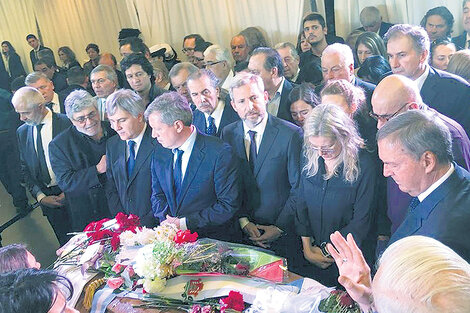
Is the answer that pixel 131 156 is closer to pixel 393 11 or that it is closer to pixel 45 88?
pixel 45 88

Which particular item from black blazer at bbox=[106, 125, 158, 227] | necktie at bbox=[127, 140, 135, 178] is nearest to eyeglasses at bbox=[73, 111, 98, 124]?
black blazer at bbox=[106, 125, 158, 227]

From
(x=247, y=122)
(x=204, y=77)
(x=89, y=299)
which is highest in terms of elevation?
(x=204, y=77)

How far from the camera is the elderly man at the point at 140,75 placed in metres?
4.13

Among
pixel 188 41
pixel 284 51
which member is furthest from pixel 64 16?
pixel 284 51

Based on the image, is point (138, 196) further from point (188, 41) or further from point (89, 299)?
point (188, 41)

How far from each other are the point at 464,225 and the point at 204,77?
7.37ft

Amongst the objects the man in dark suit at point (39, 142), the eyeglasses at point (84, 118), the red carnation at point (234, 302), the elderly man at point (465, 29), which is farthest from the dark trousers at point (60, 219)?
the elderly man at point (465, 29)

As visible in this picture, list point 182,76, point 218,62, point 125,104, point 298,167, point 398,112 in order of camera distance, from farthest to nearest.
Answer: point 218,62 → point 182,76 → point 125,104 → point 298,167 → point 398,112

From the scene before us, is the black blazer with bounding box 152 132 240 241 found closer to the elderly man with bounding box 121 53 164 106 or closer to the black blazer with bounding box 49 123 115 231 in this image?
the black blazer with bounding box 49 123 115 231

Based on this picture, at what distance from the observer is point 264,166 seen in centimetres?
277

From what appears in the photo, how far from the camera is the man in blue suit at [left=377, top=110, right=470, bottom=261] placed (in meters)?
1.62

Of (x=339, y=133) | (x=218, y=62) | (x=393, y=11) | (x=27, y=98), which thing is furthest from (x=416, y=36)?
(x=27, y=98)

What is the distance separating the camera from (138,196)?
119 inches

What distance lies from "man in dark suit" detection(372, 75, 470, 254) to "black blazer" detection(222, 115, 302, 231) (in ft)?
1.93
